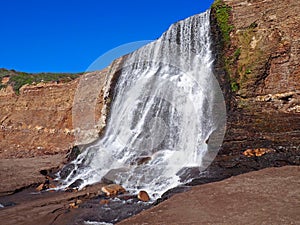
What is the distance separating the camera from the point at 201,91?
11.6 m

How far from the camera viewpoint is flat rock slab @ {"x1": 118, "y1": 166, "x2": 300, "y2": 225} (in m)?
4.32

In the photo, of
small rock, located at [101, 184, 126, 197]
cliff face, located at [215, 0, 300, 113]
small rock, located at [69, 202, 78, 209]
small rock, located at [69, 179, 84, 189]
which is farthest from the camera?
small rock, located at [69, 179, 84, 189]

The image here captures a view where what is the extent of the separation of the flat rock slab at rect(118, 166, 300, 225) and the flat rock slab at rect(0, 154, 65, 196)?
25.8 ft

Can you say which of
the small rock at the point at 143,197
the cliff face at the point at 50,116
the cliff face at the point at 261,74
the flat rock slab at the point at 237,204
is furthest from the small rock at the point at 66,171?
the flat rock slab at the point at 237,204

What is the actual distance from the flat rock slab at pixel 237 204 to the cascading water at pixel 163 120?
9.18 feet

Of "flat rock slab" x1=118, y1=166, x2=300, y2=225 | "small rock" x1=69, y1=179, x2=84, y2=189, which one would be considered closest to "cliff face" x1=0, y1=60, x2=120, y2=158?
"small rock" x1=69, y1=179, x2=84, y2=189

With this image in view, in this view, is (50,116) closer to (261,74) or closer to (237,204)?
(261,74)

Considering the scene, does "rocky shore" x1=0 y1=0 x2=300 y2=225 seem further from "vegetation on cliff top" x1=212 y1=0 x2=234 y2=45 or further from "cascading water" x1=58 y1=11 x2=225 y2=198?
"cascading water" x1=58 y1=11 x2=225 y2=198

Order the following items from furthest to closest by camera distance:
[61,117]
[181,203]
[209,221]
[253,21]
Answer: [61,117], [253,21], [181,203], [209,221]

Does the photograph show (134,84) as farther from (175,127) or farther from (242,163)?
(242,163)

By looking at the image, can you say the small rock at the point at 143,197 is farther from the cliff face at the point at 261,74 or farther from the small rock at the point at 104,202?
the cliff face at the point at 261,74

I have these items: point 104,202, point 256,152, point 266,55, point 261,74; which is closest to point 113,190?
point 104,202

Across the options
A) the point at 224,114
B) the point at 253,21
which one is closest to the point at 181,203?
the point at 224,114

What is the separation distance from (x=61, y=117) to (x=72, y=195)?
42.9 ft
